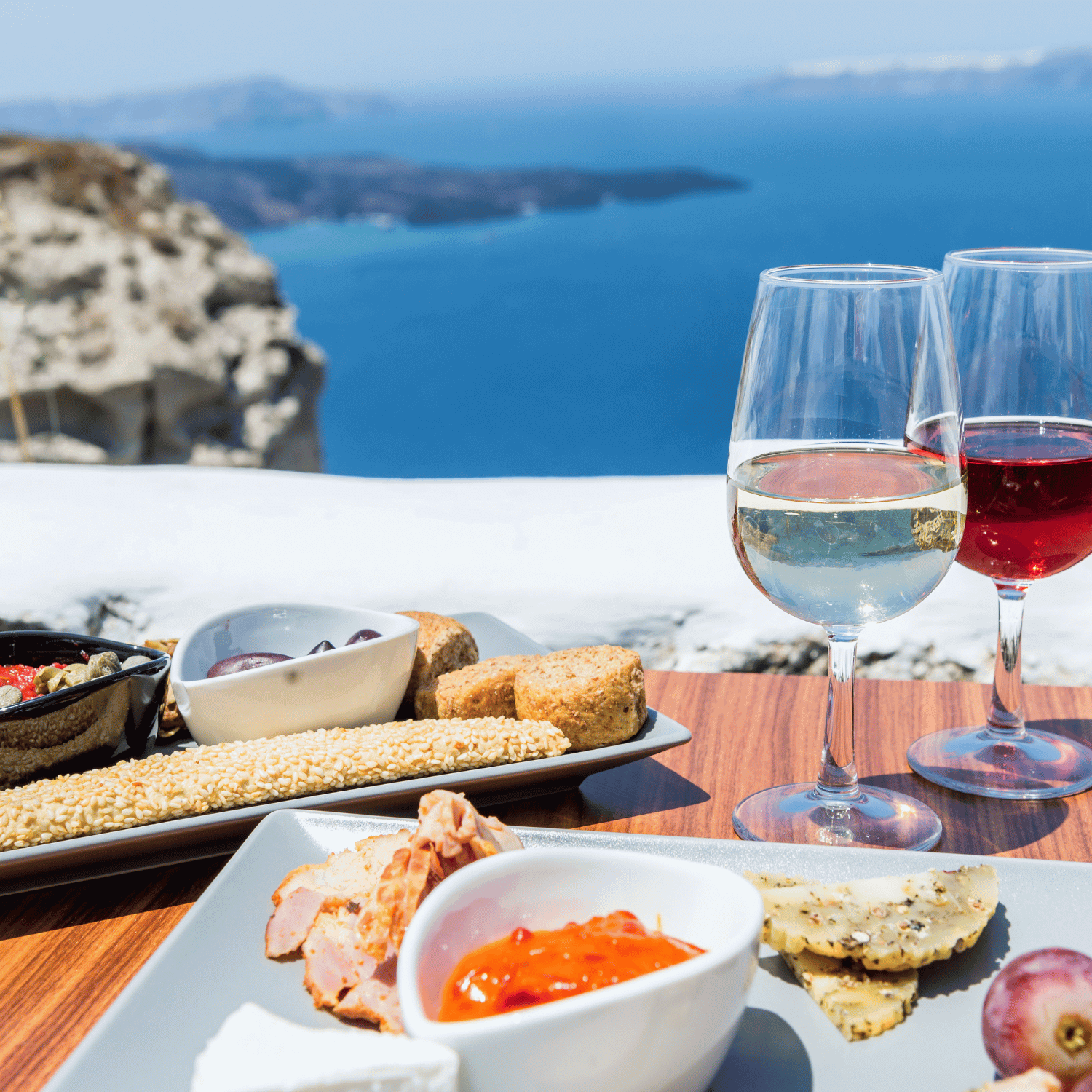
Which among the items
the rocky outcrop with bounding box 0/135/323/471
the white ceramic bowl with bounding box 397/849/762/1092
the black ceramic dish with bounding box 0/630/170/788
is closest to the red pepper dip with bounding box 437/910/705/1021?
the white ceramic bowl with bounding box 397/849/762/1092

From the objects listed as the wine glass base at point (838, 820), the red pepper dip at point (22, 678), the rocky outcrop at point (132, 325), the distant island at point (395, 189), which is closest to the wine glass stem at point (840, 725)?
the wine glass base at point (838, 820)

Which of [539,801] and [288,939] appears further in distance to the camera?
[539,801]

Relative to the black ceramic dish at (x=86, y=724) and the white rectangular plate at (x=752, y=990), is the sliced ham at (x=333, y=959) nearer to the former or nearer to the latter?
the white rectangular plate at (x=752, y=990)

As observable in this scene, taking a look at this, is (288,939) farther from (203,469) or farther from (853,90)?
(853,90)

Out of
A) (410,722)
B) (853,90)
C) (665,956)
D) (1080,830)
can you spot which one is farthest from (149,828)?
(853,90)

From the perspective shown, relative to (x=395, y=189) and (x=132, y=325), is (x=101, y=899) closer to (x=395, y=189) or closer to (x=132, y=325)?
(x=132, y=325)

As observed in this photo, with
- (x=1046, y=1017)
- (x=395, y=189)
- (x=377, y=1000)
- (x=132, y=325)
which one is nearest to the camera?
(x=1046, y=1017)

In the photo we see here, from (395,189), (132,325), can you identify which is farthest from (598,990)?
(395,189)
